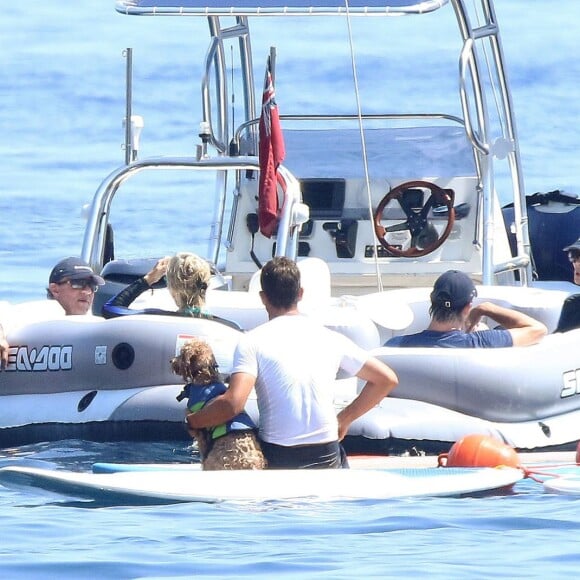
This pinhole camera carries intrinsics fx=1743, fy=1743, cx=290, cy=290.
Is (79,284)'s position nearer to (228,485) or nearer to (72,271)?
(72,271)

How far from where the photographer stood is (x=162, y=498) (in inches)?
265

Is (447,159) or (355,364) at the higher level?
(447,159)

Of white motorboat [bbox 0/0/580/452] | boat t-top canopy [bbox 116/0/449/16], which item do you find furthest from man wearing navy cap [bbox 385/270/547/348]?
boat t-top canopy [bbox 116/0/449/16]

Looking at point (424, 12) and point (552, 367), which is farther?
point (424, 12)

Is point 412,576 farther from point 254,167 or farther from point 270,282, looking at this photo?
point 254,167

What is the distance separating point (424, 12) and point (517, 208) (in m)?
1.54

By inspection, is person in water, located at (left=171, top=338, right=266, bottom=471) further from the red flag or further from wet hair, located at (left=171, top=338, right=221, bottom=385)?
the red flag

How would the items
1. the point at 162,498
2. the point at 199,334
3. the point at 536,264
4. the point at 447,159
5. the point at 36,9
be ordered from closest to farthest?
the point at 162,498
the point at 199,334
the point at 447,159
the point at 536,264
the point at 36,9

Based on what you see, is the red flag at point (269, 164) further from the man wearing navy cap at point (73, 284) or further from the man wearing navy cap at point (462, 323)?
the man wearing navy cap at point (462, 323)

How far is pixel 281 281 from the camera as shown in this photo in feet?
22.2

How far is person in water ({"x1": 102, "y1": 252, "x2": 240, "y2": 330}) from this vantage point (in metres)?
8.11

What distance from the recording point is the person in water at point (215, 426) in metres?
6.85

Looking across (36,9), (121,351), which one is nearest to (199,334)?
(121,351)

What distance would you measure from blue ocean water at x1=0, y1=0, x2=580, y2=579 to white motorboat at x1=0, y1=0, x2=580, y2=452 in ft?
1.35
